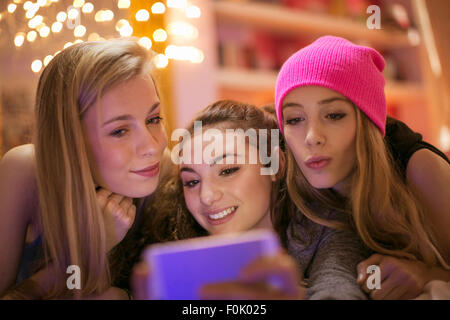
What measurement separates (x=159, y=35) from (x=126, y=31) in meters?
0.08

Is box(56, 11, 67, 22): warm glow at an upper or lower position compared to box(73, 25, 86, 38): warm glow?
upper

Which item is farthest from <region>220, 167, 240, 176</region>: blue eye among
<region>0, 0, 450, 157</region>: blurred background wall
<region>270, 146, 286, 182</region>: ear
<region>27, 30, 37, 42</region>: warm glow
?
<region>27, 30, 37, 42</region>: warm glow

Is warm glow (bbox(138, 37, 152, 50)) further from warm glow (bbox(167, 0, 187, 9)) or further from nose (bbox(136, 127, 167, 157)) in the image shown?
nose (bbox(136, 127, 167, 157))

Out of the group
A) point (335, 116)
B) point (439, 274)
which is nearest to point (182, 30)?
point (335, 116)

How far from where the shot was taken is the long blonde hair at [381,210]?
0.88m

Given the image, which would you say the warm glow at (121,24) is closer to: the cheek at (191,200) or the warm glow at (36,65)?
the warm glow at (36,65)

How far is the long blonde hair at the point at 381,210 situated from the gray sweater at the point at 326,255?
19mm

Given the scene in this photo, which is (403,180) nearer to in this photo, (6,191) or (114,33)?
(114,33)

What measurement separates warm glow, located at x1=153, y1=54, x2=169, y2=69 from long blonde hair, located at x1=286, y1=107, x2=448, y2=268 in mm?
457

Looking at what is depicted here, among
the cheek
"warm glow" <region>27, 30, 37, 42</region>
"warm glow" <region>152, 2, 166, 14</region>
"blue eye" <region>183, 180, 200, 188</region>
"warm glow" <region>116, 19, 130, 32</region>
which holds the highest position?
"warm glow" <region>152, 2, 166, 14</region>

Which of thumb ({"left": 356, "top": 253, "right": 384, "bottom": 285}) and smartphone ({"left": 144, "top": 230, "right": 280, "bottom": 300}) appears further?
thumb ({"left": 356, "top": 253, "right": 384, "bottom": 285})

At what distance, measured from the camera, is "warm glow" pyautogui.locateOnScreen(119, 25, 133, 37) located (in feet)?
3.27

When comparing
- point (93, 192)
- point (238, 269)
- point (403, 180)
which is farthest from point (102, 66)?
point (403, 180)

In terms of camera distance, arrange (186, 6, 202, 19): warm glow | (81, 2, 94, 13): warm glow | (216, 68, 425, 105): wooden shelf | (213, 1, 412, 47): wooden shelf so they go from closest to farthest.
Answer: (81, 2, 94, 13): warm glow → (186, 6, 202, 19): warm glow → (216, 68, 425, 105): wooden shelf → (213, 1, 412, 47): wooden shelf
